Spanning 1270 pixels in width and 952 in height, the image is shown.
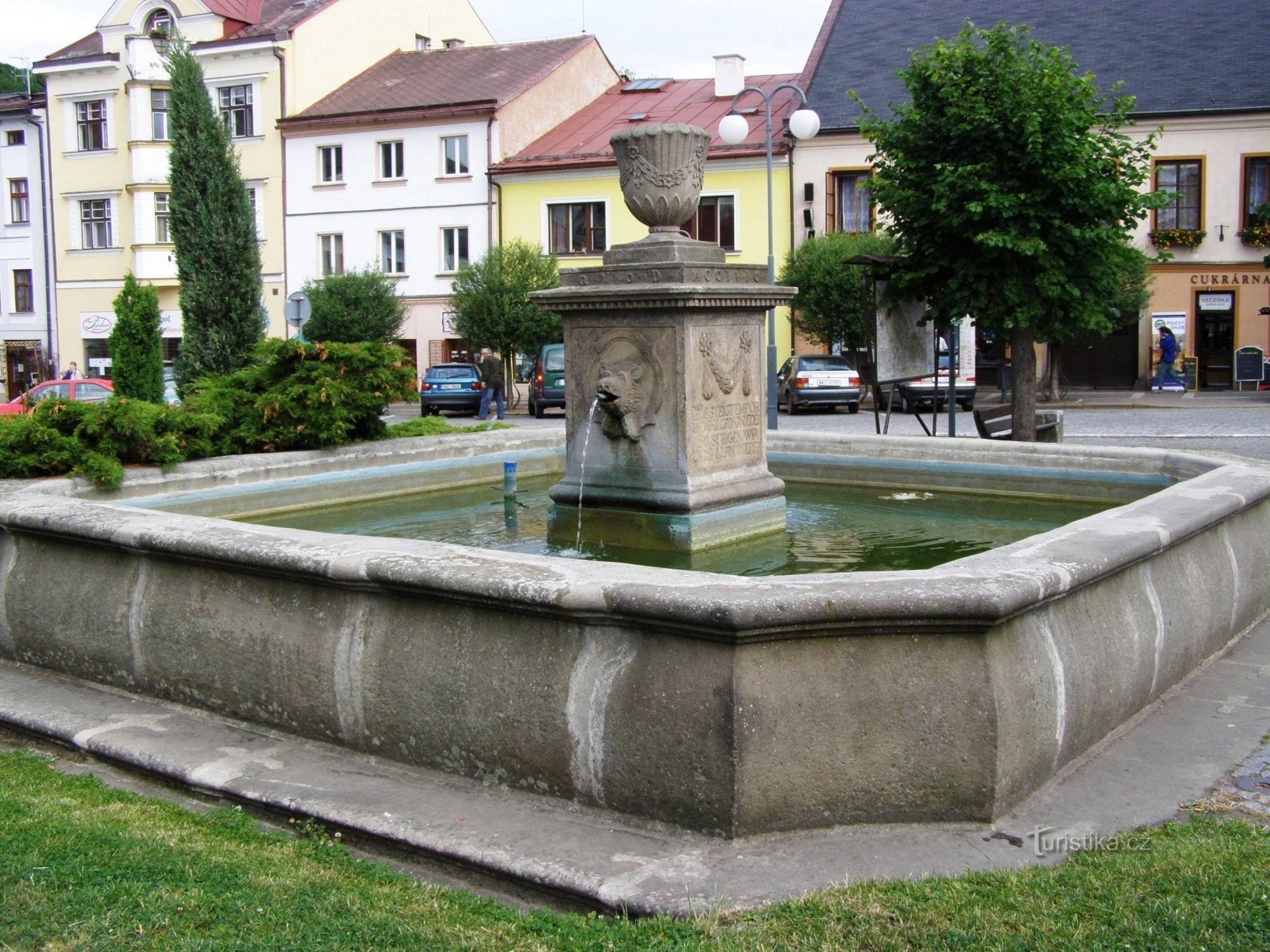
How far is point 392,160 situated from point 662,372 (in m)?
34.7

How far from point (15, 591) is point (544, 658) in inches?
115

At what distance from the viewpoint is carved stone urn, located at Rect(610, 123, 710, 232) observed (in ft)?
23.2

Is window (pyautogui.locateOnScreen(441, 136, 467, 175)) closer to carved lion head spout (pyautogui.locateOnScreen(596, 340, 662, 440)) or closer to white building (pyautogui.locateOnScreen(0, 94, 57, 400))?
white building (pyautogui.locateOnScreen(0, 94, 57, 400))

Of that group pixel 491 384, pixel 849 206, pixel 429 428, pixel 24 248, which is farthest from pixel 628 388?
pixel 24 248

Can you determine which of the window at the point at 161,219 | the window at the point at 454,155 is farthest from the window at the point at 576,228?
the window at the point at 161,219

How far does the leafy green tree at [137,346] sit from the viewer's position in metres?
12.0

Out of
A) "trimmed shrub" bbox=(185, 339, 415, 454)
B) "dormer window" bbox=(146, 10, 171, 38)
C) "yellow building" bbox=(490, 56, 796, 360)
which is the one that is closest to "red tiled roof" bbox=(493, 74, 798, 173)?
"yellow building" bbox=(490, 56, 796, 360)

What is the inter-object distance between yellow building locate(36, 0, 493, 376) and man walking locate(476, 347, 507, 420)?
14.7 m

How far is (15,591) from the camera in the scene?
563cm

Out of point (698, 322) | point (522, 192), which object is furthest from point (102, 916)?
point (522, 192)

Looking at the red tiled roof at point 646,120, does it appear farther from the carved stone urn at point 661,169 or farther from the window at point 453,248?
the carved stone urn at point 661,169

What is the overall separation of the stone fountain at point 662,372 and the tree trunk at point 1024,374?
763 cm

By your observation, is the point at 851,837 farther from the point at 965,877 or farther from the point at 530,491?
the point at 530,491

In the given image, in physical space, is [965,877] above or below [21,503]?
below
